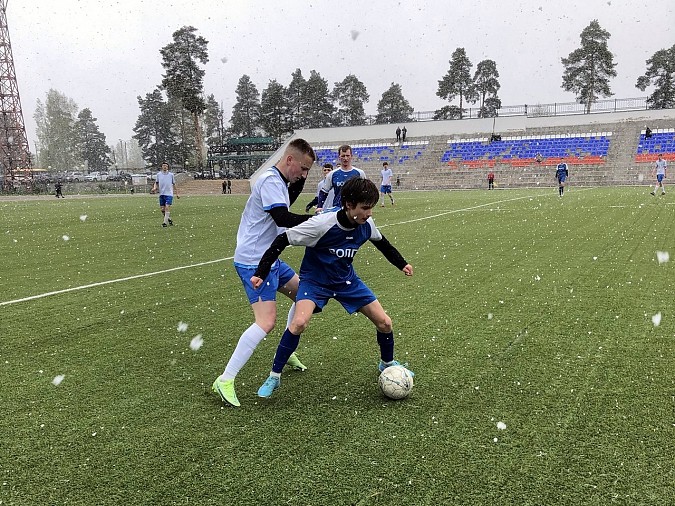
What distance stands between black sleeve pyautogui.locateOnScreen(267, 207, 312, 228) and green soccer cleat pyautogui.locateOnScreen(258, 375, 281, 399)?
3.86 ft

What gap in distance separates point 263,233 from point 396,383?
155 centimetres

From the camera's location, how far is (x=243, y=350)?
398 centimetres

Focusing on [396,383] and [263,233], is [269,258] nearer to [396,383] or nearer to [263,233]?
[263,233]

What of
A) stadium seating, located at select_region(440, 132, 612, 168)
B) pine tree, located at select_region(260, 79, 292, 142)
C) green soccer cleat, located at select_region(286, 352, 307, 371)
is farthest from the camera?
pine tree, located at select_region(260, 79, 292, 142)

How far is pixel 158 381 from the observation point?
168 inches

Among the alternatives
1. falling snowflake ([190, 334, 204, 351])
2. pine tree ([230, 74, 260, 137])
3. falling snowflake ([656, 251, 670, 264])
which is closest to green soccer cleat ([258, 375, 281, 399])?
falling snowflake ([190, 334, 204, 351])

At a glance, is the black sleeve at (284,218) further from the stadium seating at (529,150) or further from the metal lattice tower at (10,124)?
the metal lattice tower at (10,124)

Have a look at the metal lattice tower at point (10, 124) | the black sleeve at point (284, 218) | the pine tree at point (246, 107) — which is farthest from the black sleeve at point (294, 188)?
the pine tree at point (246, 107)

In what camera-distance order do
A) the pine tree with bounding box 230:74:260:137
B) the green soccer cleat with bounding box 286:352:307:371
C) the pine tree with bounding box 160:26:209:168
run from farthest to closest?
the pine tree with bounding box 230:74:260:137 < the pine tree with bounding box 160:26:209:168 < the green soccer cleat with bounding box 286:352:307:371

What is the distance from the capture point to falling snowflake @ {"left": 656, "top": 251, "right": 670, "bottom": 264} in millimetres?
8731

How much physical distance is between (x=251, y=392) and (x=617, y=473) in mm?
2519

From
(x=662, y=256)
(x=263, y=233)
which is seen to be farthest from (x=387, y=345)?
(x=662, y=256)

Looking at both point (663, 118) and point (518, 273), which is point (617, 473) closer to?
point (518, 273)

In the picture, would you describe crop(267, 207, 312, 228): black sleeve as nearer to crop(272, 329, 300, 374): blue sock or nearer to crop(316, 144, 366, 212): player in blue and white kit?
crop(272, 329, 300, 374): blue sock
